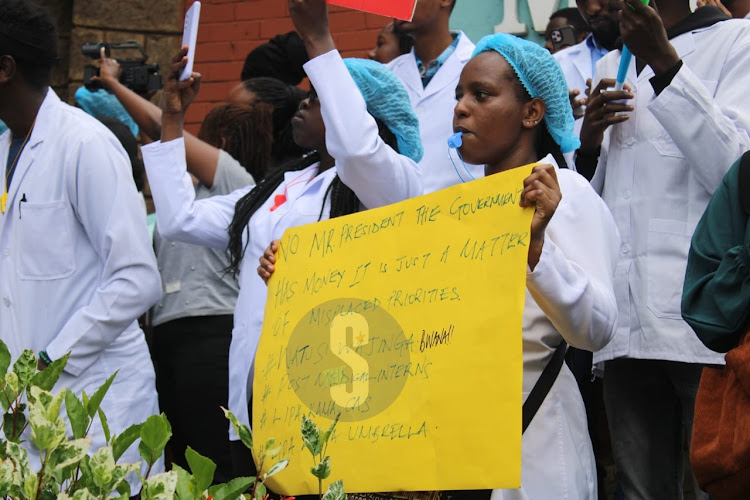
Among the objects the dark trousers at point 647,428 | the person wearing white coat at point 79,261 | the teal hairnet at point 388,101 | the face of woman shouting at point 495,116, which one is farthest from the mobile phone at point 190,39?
the dark trousers at point 647,428

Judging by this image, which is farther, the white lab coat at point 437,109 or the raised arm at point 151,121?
the raised arm at point 151,121

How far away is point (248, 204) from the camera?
3.38 m

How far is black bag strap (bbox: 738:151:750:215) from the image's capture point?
2291 millimetres

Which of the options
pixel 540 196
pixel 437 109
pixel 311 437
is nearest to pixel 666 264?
pixel 540 196

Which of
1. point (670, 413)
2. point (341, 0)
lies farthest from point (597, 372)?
point (341, 0)

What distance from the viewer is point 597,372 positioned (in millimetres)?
3152

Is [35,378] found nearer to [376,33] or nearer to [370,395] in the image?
[370,395]

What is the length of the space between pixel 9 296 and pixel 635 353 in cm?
196

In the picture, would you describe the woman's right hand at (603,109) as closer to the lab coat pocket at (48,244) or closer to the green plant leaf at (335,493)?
the lab coat pocket at (48,244)

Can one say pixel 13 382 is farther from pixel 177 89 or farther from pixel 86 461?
pixel 177 89

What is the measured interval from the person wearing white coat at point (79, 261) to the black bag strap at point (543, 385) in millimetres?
1483

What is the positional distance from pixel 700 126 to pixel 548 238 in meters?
0.88

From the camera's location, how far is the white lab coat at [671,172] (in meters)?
2.75

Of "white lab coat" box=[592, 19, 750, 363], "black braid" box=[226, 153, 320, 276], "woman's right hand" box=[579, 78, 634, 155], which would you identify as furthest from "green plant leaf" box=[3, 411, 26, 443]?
"woman's right hand" box=[579, 78, 634, 155]
